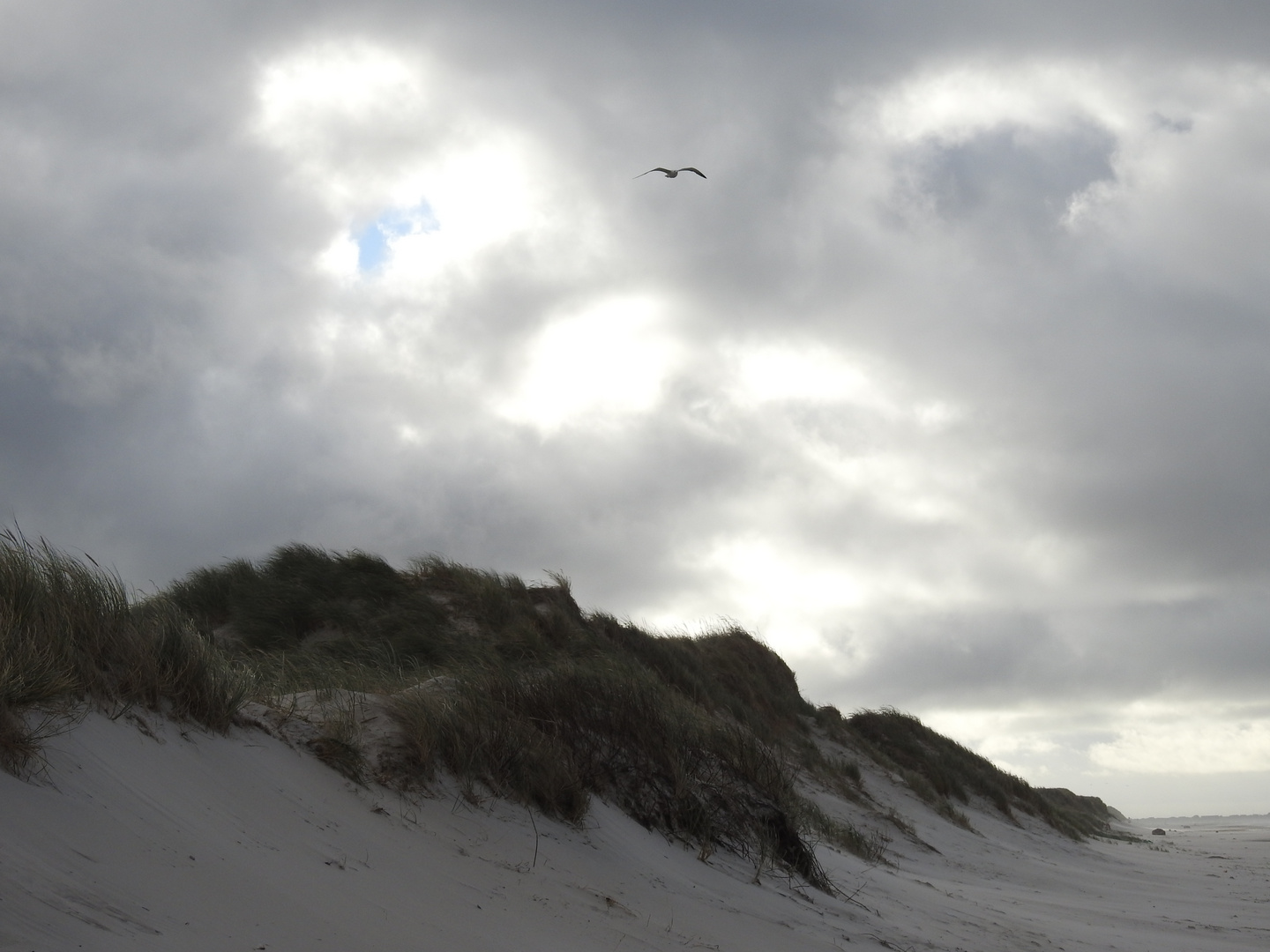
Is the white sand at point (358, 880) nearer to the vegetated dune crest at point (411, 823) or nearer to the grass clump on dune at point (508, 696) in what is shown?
the vegetated dune crest at point (411, 823)

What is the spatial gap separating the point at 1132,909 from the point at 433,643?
30.8ft

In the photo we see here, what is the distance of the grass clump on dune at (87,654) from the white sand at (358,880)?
0.19 m

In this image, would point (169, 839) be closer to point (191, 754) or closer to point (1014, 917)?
point (191, 754)

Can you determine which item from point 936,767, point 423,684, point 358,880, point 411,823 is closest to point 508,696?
point 423,684

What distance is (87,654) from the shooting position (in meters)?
5.01

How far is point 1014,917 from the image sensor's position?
866cm

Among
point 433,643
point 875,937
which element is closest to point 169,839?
point 875,937

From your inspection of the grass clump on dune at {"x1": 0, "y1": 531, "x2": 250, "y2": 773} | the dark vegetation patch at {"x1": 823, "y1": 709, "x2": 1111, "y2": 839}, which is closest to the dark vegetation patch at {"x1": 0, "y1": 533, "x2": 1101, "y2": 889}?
the grass clump on dune at {"x1": 0, "y1": 531, "x2": 250, "y2": 773}

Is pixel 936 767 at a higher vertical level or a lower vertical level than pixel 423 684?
lower

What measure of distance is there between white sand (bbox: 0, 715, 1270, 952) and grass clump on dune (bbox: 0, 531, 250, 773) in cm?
19

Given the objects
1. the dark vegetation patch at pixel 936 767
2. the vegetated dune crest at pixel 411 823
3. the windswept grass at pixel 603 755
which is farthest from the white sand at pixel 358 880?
the dark vegetation patch at pixel 936 767

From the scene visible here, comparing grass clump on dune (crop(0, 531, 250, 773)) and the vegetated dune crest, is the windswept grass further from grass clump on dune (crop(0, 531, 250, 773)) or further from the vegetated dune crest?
grass clump on dune (crop(0, 531, 250, 773))

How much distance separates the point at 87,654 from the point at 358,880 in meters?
1.92

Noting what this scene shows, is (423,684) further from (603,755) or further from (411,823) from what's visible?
(411,823)
